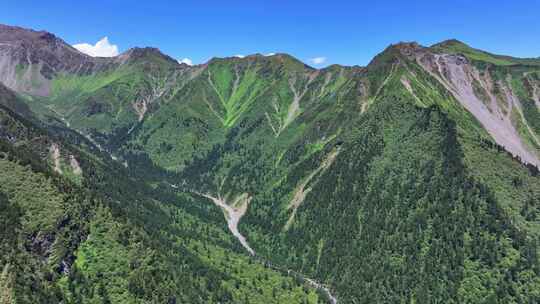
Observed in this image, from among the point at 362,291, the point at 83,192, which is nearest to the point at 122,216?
the point at 83,192

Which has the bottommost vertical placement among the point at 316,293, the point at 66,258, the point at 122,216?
the point at 316,293

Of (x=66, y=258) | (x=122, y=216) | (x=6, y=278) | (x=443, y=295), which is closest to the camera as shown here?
(x=6, y=278)

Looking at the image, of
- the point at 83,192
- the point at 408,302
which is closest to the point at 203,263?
the point at 83,192

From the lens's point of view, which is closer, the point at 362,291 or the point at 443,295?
the point at 443,295

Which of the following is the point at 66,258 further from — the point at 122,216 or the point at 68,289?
the point at 122,216

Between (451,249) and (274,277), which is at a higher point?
(451,249)

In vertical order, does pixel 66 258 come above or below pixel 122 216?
below

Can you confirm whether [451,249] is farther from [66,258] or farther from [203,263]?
[66,258]

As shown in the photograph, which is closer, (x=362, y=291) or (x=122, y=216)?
(x=122, y=216)

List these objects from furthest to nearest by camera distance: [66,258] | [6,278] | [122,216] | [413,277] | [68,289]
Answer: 1. [413,277]
2. [122,216]
3. [66,258]
4. [68,289]
5. [6,278]
